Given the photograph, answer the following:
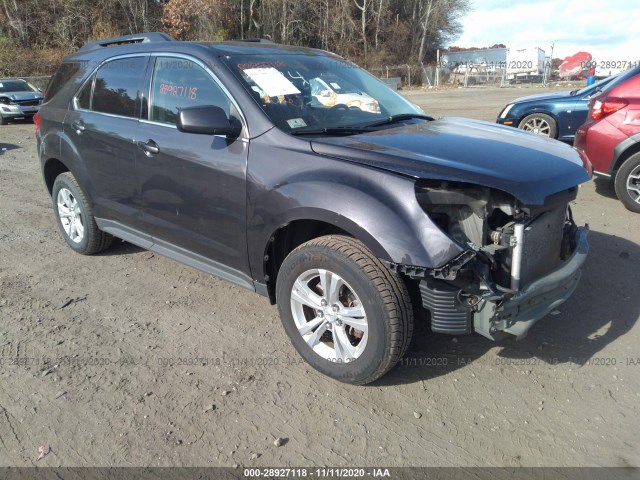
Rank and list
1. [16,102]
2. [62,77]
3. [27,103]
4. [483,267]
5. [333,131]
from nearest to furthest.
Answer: [483,267]
[333,131]
[62,77]
[16,102]
[27,103]

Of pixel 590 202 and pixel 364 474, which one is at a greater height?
pixel 590 202

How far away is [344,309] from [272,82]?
1589 mm

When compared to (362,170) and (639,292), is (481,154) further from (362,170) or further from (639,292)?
(639,292)

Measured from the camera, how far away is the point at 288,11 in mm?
44375

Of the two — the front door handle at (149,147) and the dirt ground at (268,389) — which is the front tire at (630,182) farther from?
the front door handle at (149,147)

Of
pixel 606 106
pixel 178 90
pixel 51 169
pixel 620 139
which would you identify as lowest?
pixel 51 169

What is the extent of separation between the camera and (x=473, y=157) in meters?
2.91

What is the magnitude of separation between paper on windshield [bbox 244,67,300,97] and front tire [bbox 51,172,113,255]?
2223mm

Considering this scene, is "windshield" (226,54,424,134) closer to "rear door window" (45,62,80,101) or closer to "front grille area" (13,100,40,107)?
"rear door window" (45,62,80,101)

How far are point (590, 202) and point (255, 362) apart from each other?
5027mm

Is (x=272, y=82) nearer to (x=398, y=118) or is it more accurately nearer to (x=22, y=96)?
(x=398, y=118)

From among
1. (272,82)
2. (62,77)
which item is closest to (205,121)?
(272,82)

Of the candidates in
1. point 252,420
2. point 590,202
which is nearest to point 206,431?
point 252,420

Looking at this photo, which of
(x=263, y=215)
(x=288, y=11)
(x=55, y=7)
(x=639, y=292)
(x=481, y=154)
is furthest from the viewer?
(x=288, y=11)
